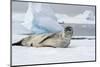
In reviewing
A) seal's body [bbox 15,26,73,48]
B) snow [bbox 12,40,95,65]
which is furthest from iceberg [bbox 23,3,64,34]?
snow [bbox 12,40,95,65]

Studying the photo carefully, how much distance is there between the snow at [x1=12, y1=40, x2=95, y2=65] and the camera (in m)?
2.37

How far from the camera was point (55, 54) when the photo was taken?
2523 mm

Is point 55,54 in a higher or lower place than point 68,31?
lower

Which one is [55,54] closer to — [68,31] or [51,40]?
[51,40]

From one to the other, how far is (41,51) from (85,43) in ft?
2.06

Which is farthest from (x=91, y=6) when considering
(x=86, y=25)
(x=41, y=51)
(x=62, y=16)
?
(x=41, y=51)

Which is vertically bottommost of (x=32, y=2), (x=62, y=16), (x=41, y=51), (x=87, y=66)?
(x=87, y=66)

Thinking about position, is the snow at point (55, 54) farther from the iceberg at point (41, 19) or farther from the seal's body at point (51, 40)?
the iceberg at point (41, 19)

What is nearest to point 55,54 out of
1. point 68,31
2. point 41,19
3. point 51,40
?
point 51,40

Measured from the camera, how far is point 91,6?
2.71 m

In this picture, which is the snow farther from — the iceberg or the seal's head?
the iceberg

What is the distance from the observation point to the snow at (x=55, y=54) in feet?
7.79

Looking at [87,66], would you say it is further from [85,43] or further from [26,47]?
[26,47]
